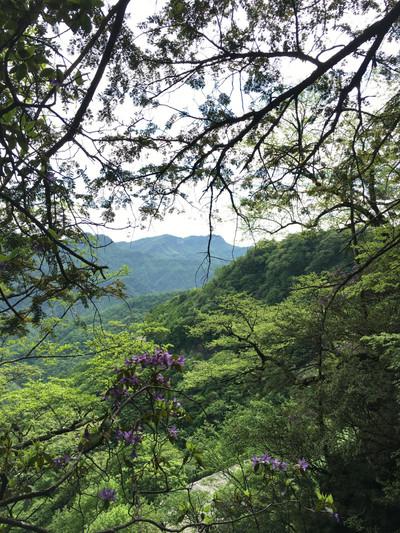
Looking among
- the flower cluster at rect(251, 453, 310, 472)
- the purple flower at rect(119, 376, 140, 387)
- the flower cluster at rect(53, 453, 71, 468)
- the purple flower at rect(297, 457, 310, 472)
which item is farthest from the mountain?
the purple flower at rect(119, 376, 140, 387)

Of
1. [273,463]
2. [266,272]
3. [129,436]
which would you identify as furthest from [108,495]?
[266,272]

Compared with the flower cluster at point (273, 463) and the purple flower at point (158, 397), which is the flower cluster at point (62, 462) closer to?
the purple flower at point (158, 397)

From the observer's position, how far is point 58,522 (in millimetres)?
9469

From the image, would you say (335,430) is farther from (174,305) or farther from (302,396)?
(174,305)

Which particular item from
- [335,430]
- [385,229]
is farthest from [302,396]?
[385,229]

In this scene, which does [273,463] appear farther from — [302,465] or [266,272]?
[266,272]

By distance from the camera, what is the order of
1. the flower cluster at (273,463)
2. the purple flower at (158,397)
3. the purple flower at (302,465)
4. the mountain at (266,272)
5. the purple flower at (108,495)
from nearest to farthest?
the purple flower at (158,397)
the purple flower at (108,495)
the flower cluster at (273,463)
the purple flower at (302,465)
the mountain at (266,272)

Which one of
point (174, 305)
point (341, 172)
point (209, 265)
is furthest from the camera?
point (174, 305)

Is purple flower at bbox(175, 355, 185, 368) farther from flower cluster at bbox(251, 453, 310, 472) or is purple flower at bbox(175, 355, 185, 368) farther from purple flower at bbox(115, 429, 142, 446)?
flower cluster at bbox(251, 453, 310, 472)

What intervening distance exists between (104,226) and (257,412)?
6301 millimetres

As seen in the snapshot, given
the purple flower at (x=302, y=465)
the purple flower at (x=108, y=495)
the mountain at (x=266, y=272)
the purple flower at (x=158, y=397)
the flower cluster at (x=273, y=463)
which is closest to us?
the purple flower at (x=158, y=397)

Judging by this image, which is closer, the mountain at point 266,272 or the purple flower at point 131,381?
the purple flower at point 131,381

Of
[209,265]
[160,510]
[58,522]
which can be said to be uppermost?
[209,265]

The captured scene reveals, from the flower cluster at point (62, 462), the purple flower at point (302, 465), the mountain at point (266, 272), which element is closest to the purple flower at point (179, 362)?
the flower cluster at point (62, 462)
